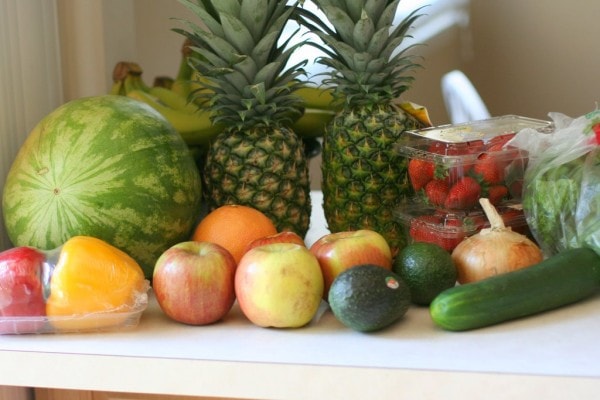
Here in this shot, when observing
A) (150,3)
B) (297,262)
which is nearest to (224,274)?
(297,262)

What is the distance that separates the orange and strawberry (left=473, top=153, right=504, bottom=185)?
261 mm

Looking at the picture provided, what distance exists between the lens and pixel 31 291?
747 mm

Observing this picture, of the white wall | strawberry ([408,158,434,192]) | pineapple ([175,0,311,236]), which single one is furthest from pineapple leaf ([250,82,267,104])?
the white wall

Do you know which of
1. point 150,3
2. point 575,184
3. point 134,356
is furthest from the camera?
point 150,3

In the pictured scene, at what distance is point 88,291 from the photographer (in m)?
0.75

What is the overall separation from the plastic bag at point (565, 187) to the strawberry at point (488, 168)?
0.04m

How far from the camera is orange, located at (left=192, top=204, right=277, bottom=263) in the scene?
35.0 inches

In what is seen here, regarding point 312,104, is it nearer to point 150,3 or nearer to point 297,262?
point 297,262

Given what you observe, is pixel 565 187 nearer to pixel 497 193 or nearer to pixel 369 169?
pixel 497 193

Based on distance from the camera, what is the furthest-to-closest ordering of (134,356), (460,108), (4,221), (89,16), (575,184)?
(460,108) → (89,16) → (4,221) → (575,184) → (134,356)

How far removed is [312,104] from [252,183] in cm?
29

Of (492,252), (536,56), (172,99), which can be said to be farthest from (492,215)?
(536,56)

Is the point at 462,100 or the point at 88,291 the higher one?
the point at 462,100

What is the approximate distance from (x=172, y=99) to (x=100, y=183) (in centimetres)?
41
